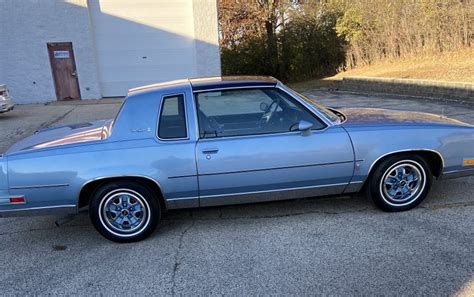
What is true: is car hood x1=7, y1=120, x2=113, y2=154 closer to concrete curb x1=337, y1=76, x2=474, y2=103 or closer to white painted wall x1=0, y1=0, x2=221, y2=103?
concrete curb x1=337, y1=76, x2=474, y2=103

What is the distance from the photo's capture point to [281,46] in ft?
71.9

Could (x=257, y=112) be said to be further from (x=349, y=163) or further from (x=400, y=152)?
(x=400, y=152)

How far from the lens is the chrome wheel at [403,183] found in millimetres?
3711

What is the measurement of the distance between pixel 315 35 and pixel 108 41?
1178cm

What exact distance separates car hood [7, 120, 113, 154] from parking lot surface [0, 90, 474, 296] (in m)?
0.96

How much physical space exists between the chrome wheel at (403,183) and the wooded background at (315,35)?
13.2 meters

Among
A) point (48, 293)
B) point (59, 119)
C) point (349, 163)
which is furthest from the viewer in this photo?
point (59, 119)

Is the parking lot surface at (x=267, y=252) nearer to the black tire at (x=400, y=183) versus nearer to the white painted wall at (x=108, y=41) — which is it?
the black tire at (x=400, y=183)

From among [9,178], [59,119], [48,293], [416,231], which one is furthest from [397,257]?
[59,119]

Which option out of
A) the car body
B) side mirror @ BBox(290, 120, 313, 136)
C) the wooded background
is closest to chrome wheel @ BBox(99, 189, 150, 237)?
side mirror @ BBox(290, 120, 313, 136)

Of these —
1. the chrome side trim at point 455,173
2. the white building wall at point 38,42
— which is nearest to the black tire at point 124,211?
the chrome side trim at point 455,173

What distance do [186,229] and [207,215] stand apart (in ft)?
1.22

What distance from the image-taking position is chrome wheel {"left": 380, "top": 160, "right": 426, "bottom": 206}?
371 cm

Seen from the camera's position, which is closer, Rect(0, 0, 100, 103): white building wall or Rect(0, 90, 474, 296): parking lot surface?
Rect(0, 90, 474, 296): parking lot surface
